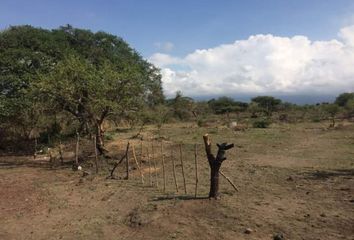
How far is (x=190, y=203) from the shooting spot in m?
11.4

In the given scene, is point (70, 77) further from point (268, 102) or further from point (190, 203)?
point (268, 102)

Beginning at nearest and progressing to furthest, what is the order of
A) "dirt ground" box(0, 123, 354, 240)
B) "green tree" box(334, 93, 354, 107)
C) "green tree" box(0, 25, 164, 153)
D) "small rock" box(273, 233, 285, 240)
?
1. "small rock" box(273, 233, 285, 240)
2. "dirt ground" box(0, 123, 354, 240)
3. "green tree" box(0, 25, 164, 153)
4. "green tree" box(334, 93, 354, 107)

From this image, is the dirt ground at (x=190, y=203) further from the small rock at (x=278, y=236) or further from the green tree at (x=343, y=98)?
the green tree at (x=343, y=98)

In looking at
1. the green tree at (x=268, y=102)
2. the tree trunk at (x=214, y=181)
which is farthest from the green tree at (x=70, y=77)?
the green tree at (x=268, y=102)

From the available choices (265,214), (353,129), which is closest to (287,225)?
(265,214)

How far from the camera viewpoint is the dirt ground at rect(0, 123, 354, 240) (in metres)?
9.74

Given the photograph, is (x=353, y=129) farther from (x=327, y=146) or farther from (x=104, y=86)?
(x=104, y=86)

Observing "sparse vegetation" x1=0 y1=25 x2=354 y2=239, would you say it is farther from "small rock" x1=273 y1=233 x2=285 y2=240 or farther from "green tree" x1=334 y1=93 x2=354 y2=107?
"green tree" x1=334 y1=93 x2=354 y2=107

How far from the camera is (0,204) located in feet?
42.8

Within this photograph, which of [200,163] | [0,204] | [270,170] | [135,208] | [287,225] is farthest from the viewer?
[200,163]

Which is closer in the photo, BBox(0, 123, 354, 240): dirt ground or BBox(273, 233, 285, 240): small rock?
BBox(273, 233, 285, 240): small rock

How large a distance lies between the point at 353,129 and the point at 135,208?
947 inches

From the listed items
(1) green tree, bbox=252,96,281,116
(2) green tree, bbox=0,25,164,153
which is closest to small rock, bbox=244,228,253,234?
(2) green tree, bbox=0,25,164,153

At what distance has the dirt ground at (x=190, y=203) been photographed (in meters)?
9.74
